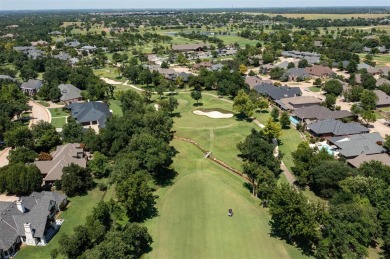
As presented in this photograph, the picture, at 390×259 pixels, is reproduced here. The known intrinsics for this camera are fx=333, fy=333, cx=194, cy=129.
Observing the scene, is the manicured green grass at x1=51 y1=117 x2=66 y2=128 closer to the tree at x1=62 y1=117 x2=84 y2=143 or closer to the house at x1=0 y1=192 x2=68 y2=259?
the tree at x1=62 y1=117 x2=84 y2=143

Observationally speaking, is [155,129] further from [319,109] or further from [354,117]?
[354,117]

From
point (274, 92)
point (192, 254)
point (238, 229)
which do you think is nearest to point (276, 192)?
point (238, 229)

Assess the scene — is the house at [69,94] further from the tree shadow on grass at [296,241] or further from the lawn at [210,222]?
the tree shadow on grass at [296,241]

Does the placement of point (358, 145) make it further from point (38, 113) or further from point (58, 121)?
point (38, 113)

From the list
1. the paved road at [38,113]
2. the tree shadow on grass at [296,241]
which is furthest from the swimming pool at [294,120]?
the paved road at [38,113]

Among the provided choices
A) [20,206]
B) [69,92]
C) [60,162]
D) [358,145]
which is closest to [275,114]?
[358,145]
